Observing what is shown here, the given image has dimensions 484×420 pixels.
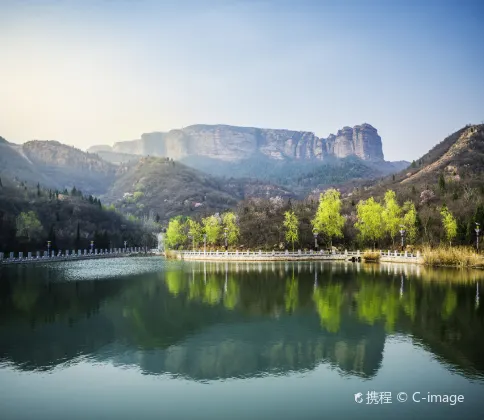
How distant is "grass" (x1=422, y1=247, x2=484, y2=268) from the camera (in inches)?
2013

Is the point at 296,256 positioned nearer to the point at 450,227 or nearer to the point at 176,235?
the point at 450,227

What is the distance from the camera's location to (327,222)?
79.6m

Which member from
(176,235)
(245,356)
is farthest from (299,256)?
(245,356)

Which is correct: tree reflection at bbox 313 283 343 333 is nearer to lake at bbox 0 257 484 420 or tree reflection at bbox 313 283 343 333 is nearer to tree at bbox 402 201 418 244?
lake at bbox 0 257 484 420

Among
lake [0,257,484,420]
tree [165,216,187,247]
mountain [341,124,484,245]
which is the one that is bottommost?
lake [0,257,484,420]

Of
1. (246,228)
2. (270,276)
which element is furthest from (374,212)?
(270,276)

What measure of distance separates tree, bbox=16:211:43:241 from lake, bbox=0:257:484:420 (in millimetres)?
68256

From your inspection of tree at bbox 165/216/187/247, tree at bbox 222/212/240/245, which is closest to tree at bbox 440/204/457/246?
tree at bbox 222/212/240/245

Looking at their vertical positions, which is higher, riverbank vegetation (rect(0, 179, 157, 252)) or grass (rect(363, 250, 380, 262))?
riverbank vegetation (rect(0, 179, 157, 252))

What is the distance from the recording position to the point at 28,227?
96125 millimetres

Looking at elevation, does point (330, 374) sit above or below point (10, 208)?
below

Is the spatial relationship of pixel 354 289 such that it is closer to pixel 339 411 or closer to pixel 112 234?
pixel 339 411

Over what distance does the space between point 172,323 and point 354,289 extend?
16.2 meters

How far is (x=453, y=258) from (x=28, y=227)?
256 feet
